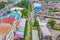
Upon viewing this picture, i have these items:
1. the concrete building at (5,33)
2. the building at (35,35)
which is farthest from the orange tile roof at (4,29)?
the building at (35,35)

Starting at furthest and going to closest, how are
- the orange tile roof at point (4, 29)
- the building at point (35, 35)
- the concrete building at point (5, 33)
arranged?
1. the building at point (35, 35)
2. the orange tile roof at point (4, 29)
3. the concrete building at point (5, 33)

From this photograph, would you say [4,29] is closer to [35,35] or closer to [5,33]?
[5,33]

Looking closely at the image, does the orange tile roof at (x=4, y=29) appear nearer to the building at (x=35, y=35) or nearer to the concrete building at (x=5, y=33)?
the concrete building at (x=5, y=33)

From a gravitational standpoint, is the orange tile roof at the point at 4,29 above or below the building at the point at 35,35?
above

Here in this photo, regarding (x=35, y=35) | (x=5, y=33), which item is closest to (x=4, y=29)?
(x=5, y=33)

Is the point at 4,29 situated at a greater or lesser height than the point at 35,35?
greater

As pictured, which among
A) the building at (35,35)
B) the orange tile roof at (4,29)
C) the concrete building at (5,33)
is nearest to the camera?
the concrete building at (5,33)

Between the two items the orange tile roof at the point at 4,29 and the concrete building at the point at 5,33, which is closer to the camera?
the concrete building at the point at 5,33

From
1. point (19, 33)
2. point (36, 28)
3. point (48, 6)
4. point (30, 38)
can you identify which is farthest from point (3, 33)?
point (48, 6)

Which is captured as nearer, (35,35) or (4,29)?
(4,29)

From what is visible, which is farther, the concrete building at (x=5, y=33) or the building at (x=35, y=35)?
the building at (x=35, y=35)

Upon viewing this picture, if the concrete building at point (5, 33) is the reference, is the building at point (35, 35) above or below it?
below
